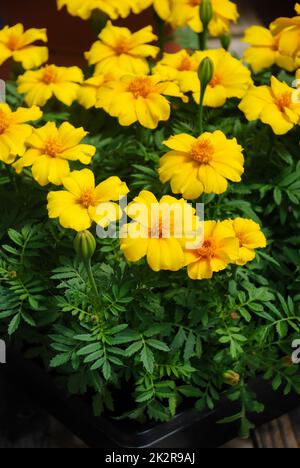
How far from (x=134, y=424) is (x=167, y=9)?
53 cm

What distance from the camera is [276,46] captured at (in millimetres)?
973

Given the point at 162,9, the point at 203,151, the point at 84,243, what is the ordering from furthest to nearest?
the point at 162,9
the point at 203,151
the point at 84,243

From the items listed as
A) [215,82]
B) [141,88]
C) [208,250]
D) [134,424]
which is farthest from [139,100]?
[134,424]

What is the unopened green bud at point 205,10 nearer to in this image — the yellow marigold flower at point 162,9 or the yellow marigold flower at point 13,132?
the yellow marigold flower at point 162,9

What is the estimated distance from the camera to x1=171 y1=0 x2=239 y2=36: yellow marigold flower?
38.9 inches

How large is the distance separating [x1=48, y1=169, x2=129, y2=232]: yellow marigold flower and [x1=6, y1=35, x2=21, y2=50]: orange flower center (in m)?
0.29

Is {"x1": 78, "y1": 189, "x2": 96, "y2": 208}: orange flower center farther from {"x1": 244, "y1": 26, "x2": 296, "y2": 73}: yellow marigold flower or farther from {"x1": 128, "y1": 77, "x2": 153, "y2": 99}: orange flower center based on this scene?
{"x1": 244, "y1": 26, "x2": 296, "y2": 73}: yellow marigold flower

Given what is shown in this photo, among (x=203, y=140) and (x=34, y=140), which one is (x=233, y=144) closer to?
(x=203, y=140)

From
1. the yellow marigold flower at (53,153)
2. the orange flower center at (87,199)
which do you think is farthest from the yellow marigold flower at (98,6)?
the orange flower center at (87,199)

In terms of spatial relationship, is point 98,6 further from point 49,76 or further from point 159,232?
point 159,232

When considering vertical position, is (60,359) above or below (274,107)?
below

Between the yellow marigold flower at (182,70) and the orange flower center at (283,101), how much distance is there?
0.11 metres

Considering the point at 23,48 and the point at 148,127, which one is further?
the point at 23,48

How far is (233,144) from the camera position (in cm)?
80
